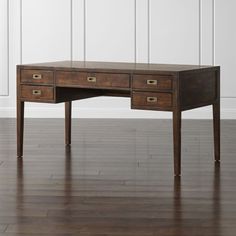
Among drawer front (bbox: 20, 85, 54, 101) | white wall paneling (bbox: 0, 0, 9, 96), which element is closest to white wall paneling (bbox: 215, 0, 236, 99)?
white wall paneling (bbox: 0, 0, 9, 96)

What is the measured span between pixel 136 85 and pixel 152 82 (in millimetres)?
113

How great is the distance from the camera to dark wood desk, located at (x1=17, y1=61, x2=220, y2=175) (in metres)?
4.21

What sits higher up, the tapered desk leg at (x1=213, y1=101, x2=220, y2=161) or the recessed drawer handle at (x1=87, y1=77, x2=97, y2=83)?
the recessed drawer handle at (x1=87, y1=77, x2=97, y2=83)

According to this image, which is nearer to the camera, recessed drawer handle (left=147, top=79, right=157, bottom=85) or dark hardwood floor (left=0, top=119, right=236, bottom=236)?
dark hardwood floor (left=0, top=119, right=236, bottom=236)

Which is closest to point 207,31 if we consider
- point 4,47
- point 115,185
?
point 4,47

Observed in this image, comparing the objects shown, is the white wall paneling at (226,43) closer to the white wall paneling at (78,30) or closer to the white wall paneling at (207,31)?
the white wall paneling at (207,31)

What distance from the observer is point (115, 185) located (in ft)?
13.0

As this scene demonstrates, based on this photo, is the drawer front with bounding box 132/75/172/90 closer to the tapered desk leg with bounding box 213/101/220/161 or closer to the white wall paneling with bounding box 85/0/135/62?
the tapered desk leg with bounding box 213/101/220/161

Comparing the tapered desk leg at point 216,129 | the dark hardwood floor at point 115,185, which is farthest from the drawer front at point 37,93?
the tapered desk leg at point 216,129

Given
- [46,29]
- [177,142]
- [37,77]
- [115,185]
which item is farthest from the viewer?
[46,29]

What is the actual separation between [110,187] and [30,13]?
3.54m

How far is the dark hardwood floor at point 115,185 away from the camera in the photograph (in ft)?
10.2

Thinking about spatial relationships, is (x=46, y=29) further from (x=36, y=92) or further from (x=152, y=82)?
(x=152, y=82)

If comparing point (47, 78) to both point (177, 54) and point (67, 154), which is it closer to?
point (67, 154)
